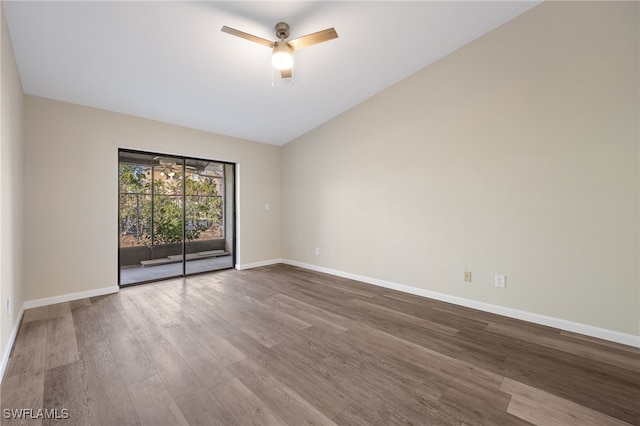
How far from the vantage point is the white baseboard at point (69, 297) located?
10.3 feet

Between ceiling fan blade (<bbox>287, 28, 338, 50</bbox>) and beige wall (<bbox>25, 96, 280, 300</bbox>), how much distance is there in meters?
2.83

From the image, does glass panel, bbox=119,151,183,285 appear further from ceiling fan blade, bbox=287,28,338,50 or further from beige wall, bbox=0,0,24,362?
ceiling fan blade, bbox=287,28,338,50

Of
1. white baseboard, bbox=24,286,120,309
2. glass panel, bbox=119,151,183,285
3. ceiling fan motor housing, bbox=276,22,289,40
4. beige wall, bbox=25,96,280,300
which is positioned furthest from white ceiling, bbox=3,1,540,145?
white baseboard, bbox=24,286,120,309

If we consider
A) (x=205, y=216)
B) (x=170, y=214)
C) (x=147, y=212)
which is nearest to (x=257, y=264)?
(x=205, y=216)

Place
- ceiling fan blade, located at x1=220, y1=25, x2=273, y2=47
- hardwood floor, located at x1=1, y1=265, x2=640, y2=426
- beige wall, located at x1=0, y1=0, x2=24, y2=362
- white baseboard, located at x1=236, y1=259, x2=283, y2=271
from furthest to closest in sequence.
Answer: white baseboard, located at x1=236, y1=259, x2=283, y2=271, ceiling fan blade, located at x1=220, y1=25, x2=273, y2=47, beige wall, located at x1=0, y1=0, x2=24, y2=362, hardwood floor, located at x1=1, y1=265, x2=640, y2=426

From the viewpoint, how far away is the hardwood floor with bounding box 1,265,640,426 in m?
1.52

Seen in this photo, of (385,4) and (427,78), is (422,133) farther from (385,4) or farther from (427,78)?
(385,4)

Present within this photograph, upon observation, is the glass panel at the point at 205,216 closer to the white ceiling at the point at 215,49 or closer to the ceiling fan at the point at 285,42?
the white ceiling at the point at 215,49

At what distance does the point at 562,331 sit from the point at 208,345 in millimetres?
3333

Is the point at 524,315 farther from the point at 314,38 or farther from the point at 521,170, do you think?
the point at 314,38

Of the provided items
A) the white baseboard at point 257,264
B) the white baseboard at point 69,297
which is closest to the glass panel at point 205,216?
the white baseboard at point 257,264

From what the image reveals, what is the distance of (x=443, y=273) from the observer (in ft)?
11.1

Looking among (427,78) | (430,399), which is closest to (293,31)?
(427,78)

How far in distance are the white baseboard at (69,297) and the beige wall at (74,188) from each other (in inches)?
1.9
